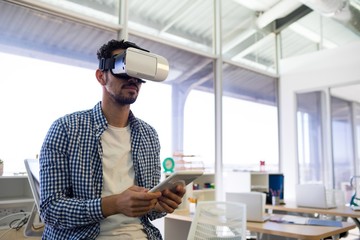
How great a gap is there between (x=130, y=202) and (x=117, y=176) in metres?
0.26

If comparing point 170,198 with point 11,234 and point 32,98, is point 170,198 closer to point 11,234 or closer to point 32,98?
point 11,234

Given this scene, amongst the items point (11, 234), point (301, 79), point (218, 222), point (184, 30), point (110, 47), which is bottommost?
point (11, 234)

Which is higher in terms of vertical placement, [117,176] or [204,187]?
[117,176]

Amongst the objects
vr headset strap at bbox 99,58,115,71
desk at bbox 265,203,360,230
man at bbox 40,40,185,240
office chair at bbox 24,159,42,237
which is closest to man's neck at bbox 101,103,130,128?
man at bbox 40,40,185,240

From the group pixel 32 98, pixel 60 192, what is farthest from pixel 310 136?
pixel 60 192

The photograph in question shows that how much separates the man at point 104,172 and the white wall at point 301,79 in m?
4.26

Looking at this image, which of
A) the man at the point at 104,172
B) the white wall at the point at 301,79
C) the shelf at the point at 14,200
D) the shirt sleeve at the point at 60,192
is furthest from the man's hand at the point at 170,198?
the white wall at the point at 301,79

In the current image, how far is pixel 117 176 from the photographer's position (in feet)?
4.56

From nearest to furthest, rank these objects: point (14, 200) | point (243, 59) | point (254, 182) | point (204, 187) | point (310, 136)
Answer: point (14, 200) < point (204, 187) < point (254, 182) < point (243, 59) < point (310, 136)

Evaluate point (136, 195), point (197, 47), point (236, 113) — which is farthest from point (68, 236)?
point (236, 113)

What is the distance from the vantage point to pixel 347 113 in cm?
509

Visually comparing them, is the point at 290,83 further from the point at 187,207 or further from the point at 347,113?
the point at 187,207

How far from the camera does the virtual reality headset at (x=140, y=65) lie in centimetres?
125

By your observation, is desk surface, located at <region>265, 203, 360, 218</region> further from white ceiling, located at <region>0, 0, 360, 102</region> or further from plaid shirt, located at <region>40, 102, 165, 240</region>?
plaid shirt, located at <region>40, 102, 165, 240</region>
